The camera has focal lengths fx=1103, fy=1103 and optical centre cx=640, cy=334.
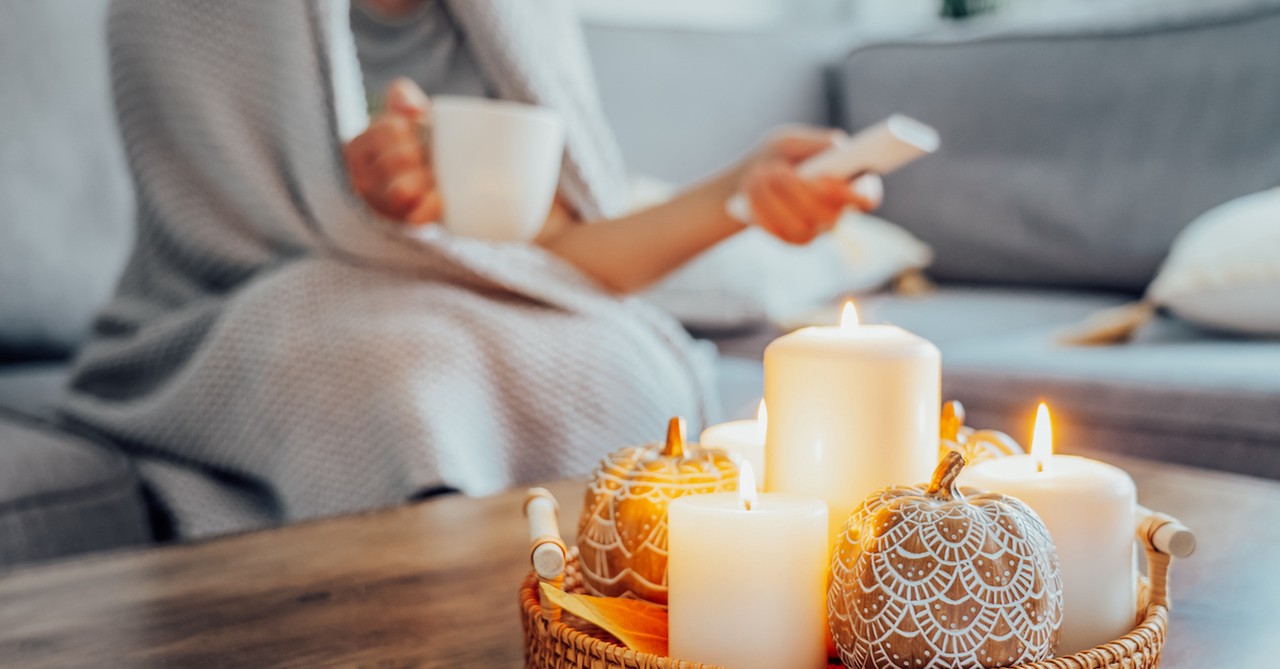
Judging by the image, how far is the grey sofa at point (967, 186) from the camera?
3.47 feet

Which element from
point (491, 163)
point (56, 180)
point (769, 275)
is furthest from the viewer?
point (769, 275)

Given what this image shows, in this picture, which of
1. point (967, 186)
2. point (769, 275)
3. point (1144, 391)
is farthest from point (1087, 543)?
point (967, 186)

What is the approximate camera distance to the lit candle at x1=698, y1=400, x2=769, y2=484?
1.59 ft

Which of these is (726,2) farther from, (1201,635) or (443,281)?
(1201,635)

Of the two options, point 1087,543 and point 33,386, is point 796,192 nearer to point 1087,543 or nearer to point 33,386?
point 1087,543

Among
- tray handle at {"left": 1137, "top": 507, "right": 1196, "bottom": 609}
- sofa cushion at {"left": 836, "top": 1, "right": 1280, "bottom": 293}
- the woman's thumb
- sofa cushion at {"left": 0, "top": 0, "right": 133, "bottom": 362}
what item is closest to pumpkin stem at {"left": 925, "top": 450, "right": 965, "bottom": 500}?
tray handle at {"left": 1137, "top": 507, "right": 1196, "bottom": 609}

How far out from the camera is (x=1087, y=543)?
397mm

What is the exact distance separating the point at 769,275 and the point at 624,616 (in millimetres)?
1203

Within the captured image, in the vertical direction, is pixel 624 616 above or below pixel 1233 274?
above

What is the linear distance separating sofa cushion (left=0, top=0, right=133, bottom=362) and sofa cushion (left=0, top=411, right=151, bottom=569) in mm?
411

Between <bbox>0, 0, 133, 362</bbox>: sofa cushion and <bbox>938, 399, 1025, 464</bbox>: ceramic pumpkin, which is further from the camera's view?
<bbox>0, 0, 133, 362</bbox>: sofa cushion

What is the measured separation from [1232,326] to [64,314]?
1.41m

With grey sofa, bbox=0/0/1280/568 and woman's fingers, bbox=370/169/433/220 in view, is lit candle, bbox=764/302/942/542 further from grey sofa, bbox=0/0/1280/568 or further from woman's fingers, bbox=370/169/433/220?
grey sofa, bbox=0/0/1280/568

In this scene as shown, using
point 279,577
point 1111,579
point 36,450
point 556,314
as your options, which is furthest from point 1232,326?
point 36,450
